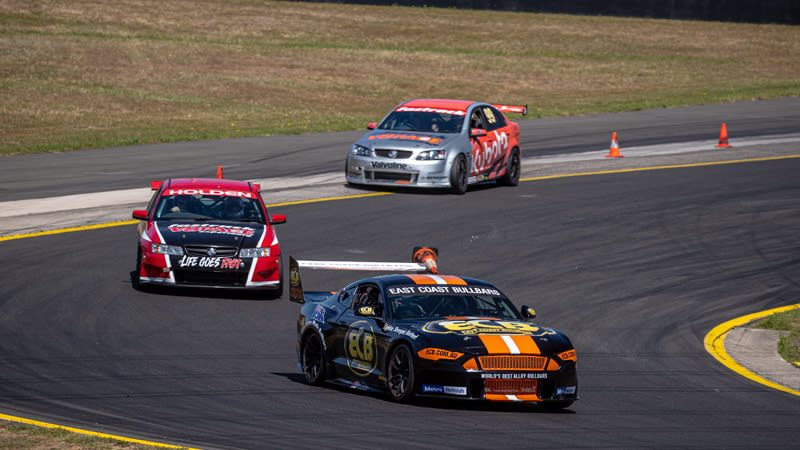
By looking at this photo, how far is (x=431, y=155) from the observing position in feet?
78.8

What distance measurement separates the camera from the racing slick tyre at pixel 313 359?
1191cm

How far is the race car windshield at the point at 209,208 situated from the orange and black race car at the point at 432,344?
14.5 ft

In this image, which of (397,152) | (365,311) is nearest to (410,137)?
(397,152)

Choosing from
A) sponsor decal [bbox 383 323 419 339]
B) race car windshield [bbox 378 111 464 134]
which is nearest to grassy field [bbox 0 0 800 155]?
race car windshield [bbox 378 111 464 134]

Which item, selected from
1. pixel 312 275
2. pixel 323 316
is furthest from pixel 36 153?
pixel 323 316

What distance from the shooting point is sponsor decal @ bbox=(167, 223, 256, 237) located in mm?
16250

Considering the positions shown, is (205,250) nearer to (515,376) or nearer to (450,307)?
(450,307)

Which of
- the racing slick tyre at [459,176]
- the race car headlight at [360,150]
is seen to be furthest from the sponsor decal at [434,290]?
the race car headlight at [360,150]

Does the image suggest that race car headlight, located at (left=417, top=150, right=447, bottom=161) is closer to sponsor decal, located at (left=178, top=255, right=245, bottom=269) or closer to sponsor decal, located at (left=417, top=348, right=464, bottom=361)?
sponsor decal, located at (left=178, top=255, right=245, bottom=269)

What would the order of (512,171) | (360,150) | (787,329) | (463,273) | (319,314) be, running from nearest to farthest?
(319,314) < (787,329) < (463,273) < (360,150) < (512,171)

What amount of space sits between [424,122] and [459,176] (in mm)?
1477

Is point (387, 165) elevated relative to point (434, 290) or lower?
lower

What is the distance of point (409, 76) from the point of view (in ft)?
168

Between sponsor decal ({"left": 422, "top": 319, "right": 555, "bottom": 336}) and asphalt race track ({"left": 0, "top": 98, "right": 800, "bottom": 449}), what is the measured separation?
2.26 feet
